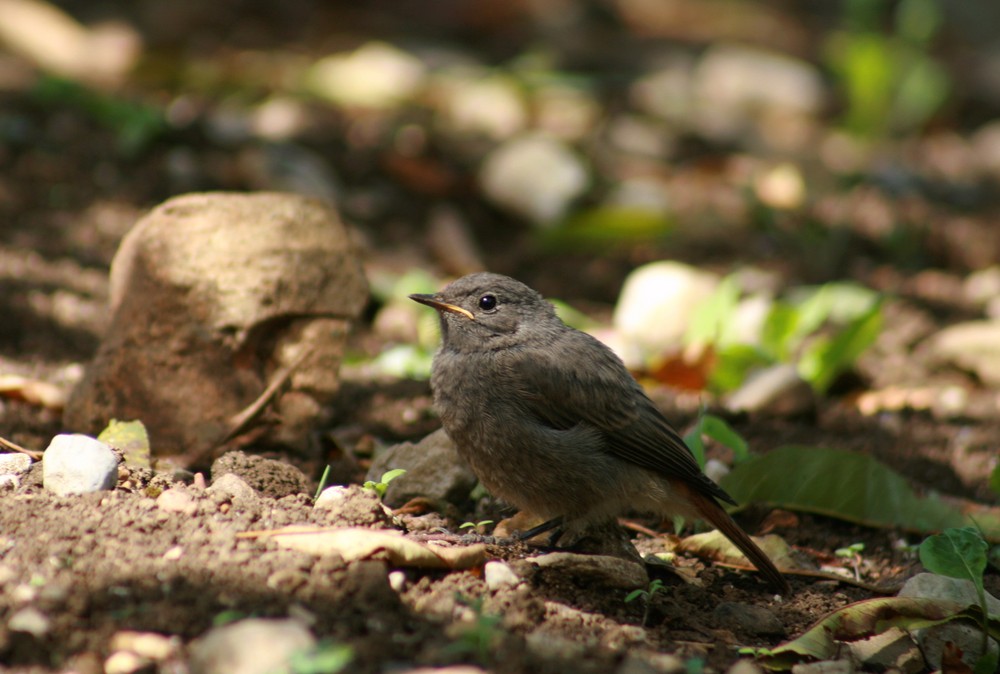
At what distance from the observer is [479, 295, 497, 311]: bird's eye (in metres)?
4.77

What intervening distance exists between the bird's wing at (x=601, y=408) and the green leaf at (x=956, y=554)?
2.70ft

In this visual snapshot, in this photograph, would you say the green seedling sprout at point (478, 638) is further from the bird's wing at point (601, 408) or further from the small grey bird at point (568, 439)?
the bird's wing at point (601, 408)

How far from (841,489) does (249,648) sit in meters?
2.76

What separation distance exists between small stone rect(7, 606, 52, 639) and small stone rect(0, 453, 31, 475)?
3.13 ft

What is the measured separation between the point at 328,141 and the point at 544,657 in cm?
637

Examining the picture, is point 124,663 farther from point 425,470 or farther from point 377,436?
point 377,436

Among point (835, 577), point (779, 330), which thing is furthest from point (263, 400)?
point (779, 330)

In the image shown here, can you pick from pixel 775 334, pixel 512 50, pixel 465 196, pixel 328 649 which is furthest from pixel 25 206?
pixel 512 50

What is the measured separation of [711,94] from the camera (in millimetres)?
10703

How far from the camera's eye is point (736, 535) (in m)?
4.11

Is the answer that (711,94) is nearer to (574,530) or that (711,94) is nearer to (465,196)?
(465,196)

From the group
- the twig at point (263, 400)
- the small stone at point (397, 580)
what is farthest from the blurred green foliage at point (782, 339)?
the small stone at point (397, 580)

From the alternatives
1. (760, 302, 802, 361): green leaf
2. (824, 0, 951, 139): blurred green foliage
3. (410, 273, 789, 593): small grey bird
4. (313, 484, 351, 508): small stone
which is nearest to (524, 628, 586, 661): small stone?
(313, 484, 351, 508): small stone

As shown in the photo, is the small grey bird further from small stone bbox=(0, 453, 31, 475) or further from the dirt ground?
small stone bbox=(0, 453, 31, 475)
